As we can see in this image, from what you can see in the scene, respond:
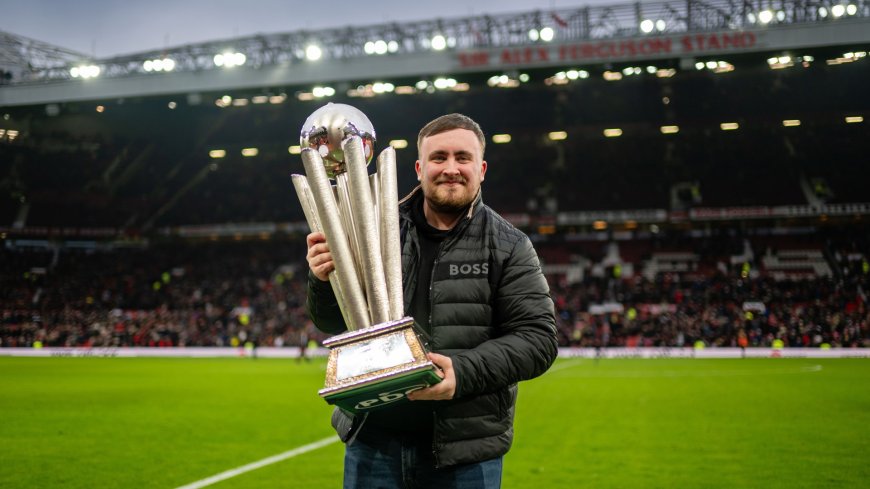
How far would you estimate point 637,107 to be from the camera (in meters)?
42.8

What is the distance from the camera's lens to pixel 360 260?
8.53 feet

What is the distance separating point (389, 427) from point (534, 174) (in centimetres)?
4464

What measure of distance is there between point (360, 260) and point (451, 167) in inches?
18.2

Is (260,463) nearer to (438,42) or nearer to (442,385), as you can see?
(442,385)

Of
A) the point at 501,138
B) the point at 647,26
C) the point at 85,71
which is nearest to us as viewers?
the point at 647,26

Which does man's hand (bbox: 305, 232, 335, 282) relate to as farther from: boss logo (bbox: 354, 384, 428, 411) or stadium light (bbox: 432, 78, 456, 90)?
stadium light (bbox: 432, 78, 456, 90)

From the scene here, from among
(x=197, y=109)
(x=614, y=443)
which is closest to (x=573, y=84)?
(x=197, y=109)

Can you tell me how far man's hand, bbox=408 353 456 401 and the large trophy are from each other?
0.04 metres

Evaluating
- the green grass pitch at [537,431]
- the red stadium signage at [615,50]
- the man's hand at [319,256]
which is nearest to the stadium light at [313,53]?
the red stadium signage at [615,50]

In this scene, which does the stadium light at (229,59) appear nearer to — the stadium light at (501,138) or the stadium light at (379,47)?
the stadium light at (379,47)

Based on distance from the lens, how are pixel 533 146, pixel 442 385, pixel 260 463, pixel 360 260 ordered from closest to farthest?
pixel 442 385 < pixel 360 260 < pixel 260 463 < pixel 533 146

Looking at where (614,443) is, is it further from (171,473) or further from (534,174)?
(534,174)

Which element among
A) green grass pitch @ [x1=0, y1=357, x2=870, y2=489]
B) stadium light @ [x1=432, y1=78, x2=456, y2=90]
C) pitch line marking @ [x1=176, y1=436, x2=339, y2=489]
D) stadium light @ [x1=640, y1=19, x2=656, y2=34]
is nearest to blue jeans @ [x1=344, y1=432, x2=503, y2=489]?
green grass pitch @ [x1=0, y1=357, x2=870, y2=489]

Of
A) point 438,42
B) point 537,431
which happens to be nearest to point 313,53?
point 438,42
